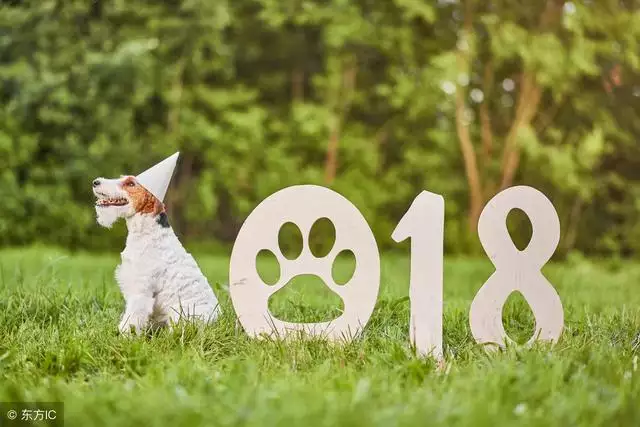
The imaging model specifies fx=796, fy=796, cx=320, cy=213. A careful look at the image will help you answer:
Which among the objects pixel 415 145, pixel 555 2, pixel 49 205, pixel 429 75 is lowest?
pixel 49 205

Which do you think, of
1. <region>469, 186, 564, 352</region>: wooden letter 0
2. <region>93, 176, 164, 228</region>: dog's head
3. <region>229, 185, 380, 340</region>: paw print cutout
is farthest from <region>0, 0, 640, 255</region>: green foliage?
<region>469, 186, 564, 352</region>: wooden letter 0

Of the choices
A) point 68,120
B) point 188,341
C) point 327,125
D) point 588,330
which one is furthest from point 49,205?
point 588,330

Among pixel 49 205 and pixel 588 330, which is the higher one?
pixel 49 205

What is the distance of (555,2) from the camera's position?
8.87m

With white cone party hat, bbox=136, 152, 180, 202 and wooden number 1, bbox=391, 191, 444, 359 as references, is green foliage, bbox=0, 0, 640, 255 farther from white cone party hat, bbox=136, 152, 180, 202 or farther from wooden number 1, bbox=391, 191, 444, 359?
wooden number 1, bbox=391, 191, 444, 359

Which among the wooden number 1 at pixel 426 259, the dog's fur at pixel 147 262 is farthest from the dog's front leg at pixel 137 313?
the wooden number 1 at pixel 426 259

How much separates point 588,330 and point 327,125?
6.36m

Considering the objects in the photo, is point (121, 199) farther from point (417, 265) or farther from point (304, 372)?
point (417, 265)

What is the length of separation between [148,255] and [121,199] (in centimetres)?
22

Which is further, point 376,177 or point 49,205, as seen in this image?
point 376,177

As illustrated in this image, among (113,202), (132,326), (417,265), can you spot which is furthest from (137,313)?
(417,265)

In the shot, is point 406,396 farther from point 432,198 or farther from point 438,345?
point 432,198

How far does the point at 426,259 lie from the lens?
2715mm

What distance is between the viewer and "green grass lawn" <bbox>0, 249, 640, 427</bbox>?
1.94 meters
